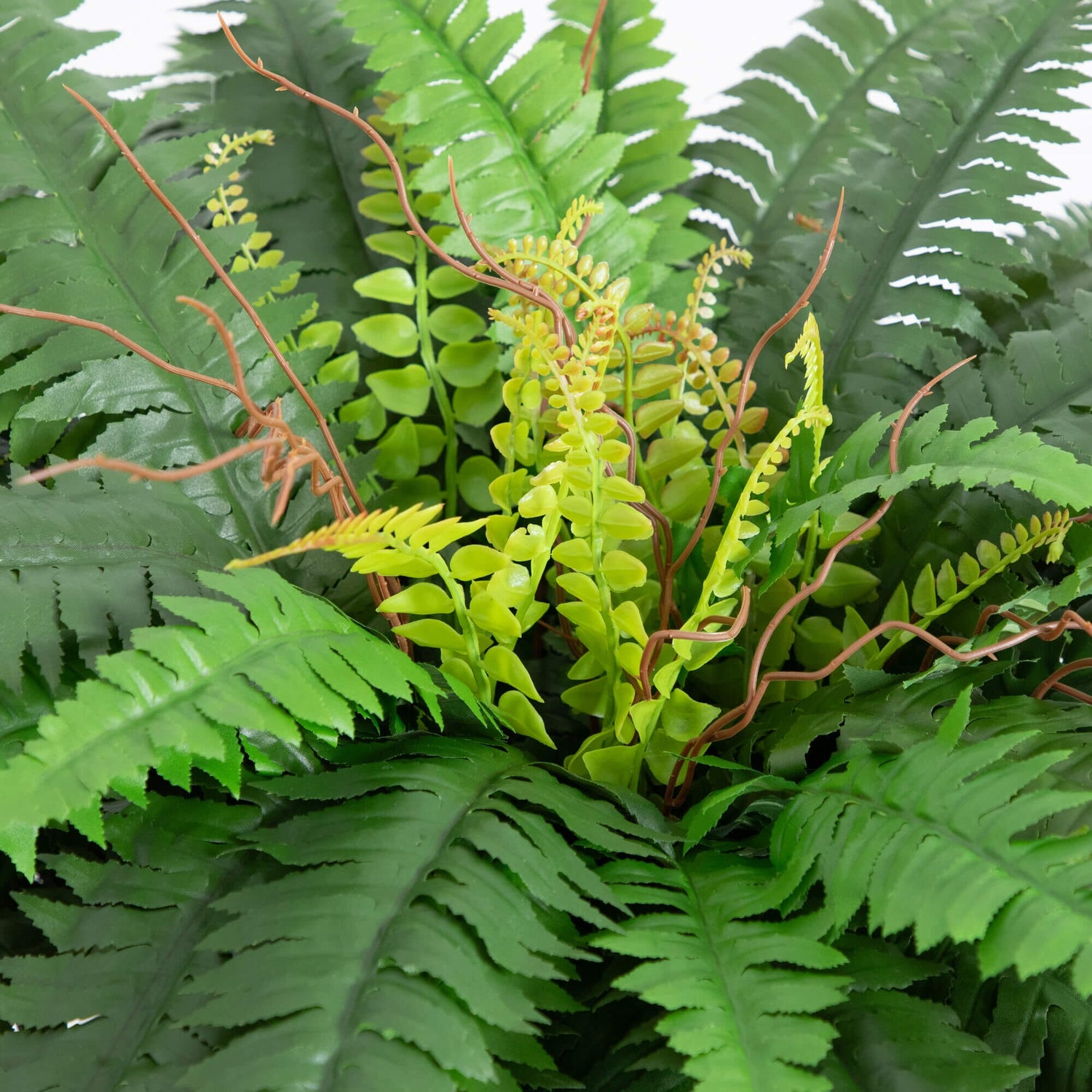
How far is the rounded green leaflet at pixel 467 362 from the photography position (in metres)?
0.64

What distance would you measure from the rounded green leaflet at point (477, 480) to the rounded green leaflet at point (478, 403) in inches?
1.0

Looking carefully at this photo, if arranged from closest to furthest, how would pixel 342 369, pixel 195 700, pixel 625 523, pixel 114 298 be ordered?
pixel 195 700
pixel 625 523
pixel 114 298
pixel 342 369

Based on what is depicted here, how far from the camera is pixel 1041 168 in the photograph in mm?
615

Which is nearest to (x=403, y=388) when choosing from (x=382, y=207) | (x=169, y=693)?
(x=382, y=207)

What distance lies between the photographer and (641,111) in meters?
0.72

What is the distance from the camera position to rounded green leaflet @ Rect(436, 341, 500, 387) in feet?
2.09

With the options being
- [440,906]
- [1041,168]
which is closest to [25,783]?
[440,906]

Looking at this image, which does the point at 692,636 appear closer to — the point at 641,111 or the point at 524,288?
the point at 524,288

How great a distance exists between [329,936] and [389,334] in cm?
39

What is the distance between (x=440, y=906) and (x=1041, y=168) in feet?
1.82

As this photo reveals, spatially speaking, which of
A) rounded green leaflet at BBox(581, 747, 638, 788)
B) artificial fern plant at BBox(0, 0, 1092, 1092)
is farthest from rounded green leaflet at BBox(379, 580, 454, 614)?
rounded green leaflet at BBox(581, 747, 638, 788)

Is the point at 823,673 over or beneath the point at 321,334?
beneath

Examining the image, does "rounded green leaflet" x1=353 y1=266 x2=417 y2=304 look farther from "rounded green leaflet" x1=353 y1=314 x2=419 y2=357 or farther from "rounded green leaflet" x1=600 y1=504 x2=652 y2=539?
"rounded green leaflet" x1=600 y1=504 x2=652 y2=539

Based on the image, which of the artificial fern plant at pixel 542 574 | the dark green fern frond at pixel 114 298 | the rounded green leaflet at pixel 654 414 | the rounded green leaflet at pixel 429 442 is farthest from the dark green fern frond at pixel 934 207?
the dark green fern frond at pixel 114 298
